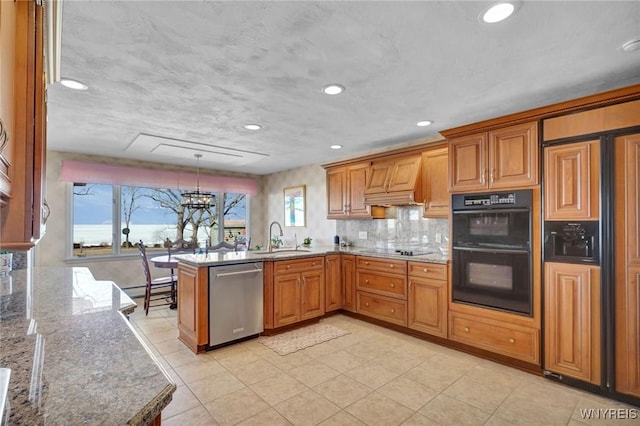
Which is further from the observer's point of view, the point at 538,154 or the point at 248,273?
the point at 248,273

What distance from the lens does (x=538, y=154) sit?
2699 mm

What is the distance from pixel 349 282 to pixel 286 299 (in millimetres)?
990

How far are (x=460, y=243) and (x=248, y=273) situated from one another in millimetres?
2265

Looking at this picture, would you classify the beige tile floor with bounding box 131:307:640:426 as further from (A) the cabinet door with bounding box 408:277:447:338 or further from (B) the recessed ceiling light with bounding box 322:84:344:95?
(B) the recessed ceiling light with bounding box 322:84:344:95

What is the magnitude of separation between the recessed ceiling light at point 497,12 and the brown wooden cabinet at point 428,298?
7.57ft

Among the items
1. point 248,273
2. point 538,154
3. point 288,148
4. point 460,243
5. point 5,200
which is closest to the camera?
point 5,200

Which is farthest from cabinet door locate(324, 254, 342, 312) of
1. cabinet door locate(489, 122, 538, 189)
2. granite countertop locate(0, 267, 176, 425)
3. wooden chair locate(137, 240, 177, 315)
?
granite countertop locate(0, 267, 176, 425)

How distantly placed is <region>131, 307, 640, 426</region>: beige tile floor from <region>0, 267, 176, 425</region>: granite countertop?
1157mm

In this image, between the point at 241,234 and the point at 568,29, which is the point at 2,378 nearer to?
the point at 568,29

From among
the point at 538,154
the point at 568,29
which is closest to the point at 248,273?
the point at 538,154

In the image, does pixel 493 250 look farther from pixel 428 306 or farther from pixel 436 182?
pixel 436 182

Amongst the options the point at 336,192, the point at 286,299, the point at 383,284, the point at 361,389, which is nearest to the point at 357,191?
the point at 336,192

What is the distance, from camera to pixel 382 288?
3.89 m

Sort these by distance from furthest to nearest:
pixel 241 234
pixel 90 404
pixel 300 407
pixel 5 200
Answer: pixel 241 234, pixel 300 407, pixel 5 200, pixel 90 404
